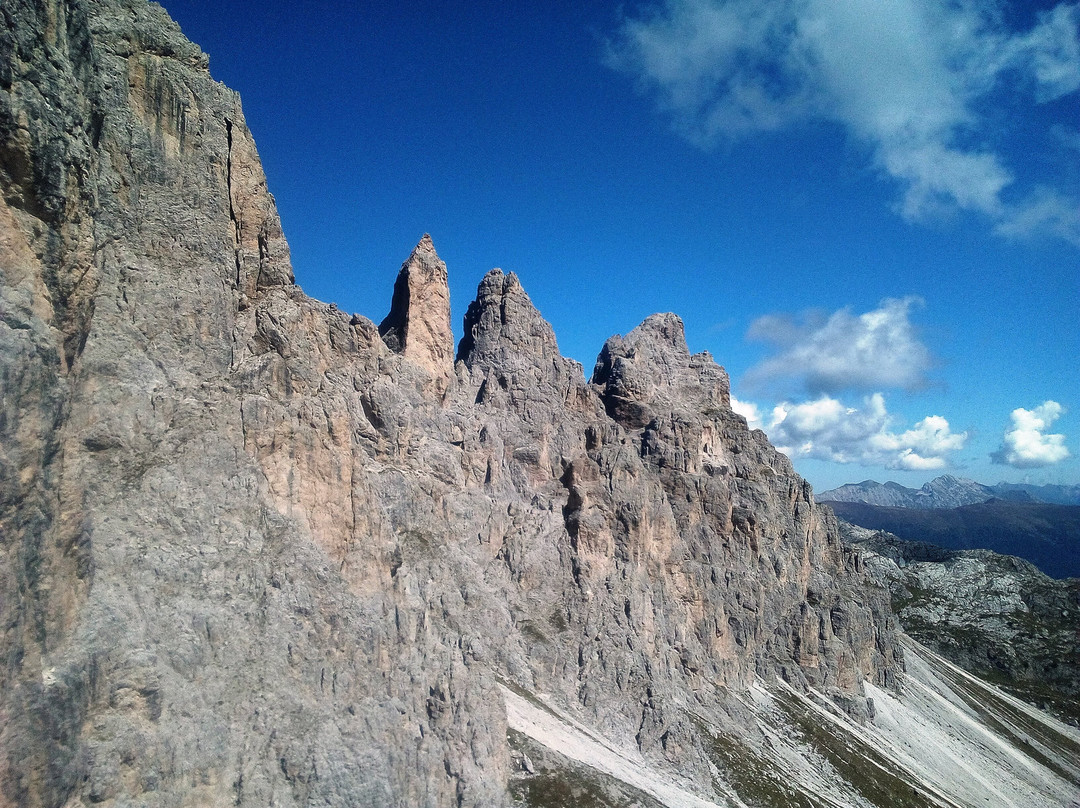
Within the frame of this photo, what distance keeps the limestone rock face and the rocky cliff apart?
0.39m

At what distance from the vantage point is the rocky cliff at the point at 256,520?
27.0 meters

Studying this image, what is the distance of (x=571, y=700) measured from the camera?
74.4 meters

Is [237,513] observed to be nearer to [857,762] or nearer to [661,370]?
[857,762]

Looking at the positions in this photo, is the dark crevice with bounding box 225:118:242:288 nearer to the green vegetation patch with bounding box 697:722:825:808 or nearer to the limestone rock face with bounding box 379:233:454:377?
the limestone rock face with bounding box 379:233:454:377

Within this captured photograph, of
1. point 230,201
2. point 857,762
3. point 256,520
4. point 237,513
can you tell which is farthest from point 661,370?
point 237,513

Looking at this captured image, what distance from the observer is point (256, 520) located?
43.7 meters

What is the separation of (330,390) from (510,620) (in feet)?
125

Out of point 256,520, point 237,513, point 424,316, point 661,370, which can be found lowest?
point 256,520

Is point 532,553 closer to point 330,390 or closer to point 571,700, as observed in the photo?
point 571,700

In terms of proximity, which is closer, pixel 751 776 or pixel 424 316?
pixel 751 776

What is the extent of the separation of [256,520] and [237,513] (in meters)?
1.52

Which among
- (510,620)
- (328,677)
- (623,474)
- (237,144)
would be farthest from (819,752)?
(237,144)

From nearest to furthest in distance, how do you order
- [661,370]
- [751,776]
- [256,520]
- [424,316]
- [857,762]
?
[256,520], [751,776], [424,316], [857,762], [661,370]

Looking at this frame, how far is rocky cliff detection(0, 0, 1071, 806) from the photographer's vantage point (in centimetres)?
2695
